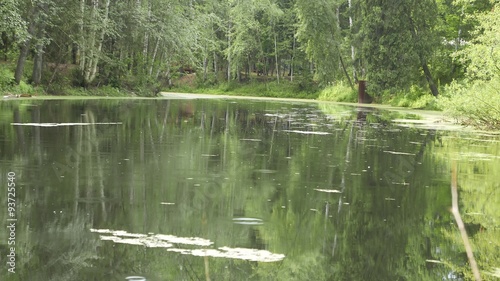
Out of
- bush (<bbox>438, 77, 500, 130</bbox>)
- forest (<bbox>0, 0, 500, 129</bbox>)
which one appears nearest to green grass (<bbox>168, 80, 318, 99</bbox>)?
forest (<bbox>0, 0, 500, 129</bbox>)

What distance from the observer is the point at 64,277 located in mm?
5512

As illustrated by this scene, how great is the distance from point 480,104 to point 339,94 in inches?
1418

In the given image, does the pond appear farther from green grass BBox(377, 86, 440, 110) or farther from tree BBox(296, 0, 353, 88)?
tree BBox(296, 0, 353, 88)

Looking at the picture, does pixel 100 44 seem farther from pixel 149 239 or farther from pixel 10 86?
pixel 149 239

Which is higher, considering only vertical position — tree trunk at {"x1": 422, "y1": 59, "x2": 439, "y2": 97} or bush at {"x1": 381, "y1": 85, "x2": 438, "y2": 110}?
tree trunk at {"x1": 422, "y1": 59, "x2": 439, "y2": 97}

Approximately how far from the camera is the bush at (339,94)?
192 feet

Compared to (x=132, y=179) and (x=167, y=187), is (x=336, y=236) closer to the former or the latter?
(x=167, y=187)

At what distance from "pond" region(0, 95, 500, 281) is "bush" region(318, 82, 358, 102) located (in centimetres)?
4065

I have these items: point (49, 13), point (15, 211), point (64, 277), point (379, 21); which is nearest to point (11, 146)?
point (15, 211)

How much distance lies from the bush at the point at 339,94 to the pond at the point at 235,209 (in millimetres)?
40650

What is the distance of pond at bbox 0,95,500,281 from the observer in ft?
20.5

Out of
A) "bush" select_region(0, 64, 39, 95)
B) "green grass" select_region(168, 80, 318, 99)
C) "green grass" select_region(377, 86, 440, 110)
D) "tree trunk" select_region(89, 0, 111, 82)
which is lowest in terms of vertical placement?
"green grass" select_region(168, 80, 318, 99)

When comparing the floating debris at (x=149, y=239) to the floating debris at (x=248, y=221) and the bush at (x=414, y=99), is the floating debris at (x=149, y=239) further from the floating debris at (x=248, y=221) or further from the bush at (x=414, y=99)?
the bush at (x=414, y=99)

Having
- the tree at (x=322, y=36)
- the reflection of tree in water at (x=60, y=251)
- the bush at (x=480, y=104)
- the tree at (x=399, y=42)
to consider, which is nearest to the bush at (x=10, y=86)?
the bush at (x=480, y=104)
